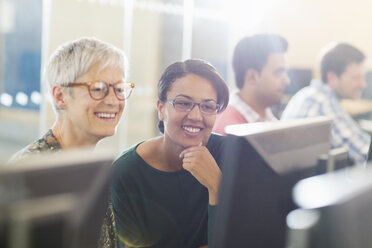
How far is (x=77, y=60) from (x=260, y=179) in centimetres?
69

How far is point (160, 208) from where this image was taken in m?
1.41

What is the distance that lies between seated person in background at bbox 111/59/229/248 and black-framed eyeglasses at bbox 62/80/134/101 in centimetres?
13

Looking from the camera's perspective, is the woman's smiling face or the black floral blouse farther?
the woman's smiling face

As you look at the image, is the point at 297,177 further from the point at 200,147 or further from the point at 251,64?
the point at 251,64

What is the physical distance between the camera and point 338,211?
602 mm

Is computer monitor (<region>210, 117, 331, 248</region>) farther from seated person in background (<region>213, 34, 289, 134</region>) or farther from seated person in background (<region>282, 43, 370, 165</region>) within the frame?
seated person in background (<region>282, 43, 370, 165</region>)

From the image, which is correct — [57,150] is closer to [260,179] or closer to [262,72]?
[260,179]

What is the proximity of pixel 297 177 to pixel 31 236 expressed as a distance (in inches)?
25.0

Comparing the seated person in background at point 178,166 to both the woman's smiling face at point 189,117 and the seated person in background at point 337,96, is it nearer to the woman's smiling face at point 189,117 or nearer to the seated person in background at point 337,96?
the woman's smiling face at point 189,117

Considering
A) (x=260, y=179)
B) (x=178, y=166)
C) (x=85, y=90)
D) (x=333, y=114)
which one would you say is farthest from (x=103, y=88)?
(x=333, y=114)

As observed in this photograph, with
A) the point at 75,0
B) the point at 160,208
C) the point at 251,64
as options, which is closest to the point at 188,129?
the point at 160,208

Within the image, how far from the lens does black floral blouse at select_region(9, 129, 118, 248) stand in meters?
1.17

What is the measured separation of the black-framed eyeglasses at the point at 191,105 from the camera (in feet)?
4.62

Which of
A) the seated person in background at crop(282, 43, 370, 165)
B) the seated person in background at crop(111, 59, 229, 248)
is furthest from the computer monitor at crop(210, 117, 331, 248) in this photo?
the seated person in background at crop(282, 43, 370, 165)
